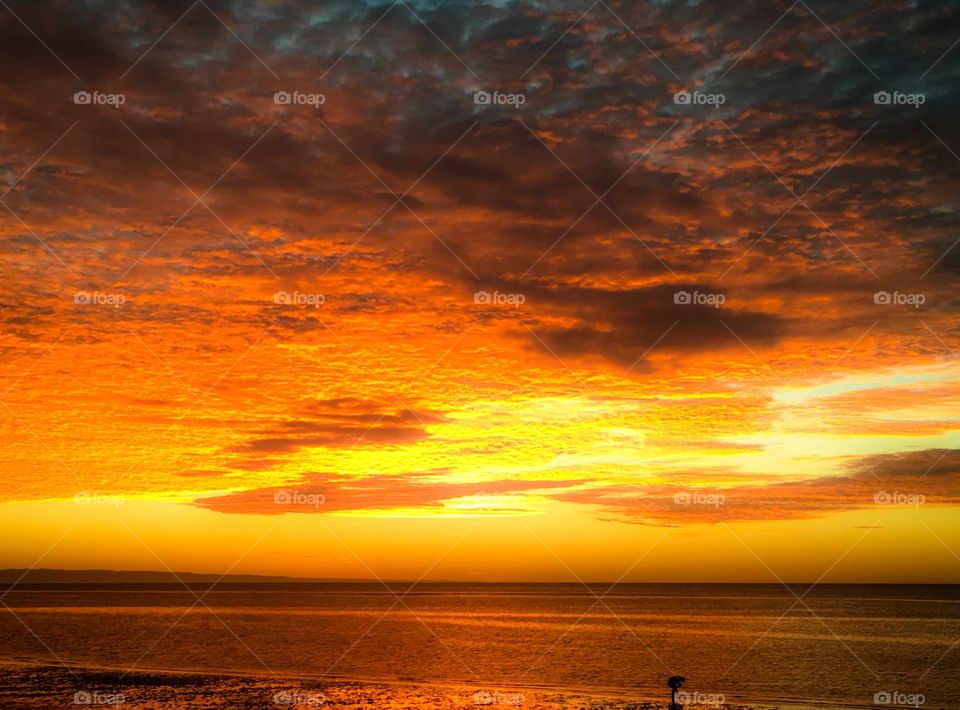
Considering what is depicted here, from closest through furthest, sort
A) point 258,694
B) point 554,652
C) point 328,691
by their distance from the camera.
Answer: point 258,694 → point 328,691 → point 554,652

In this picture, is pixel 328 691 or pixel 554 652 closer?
pixel 328 691

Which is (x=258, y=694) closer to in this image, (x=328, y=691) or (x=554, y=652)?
(x=328, y=691)

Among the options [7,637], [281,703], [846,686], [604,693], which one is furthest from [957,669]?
[7,637]

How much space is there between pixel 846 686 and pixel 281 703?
Result: 1156 inches

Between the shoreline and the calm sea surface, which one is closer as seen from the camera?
the shoreline

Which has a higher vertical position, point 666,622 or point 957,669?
point 666,622

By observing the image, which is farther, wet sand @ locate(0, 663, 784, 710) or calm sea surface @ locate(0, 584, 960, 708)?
calm sea surface @ locate(0, 584, 960, 708)

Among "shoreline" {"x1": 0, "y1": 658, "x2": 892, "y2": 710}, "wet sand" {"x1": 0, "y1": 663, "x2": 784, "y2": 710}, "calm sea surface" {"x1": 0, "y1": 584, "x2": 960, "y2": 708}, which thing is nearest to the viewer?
"wet sand" {"x1": 0, "y1": 663, "x2": 784, "y2": 710}

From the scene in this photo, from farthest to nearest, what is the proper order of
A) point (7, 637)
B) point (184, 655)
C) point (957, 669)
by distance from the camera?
point (7, 637) → point (184, 655) → point (957, 669)

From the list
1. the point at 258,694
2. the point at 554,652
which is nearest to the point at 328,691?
the point at 258,694

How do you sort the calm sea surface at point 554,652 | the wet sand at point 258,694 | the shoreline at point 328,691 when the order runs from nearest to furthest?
the wet sand at point 258,694, the shoreline at point 328,691, the calm sea surface at point 554,652

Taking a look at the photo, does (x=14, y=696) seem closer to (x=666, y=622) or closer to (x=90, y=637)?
(x=90, y=637)

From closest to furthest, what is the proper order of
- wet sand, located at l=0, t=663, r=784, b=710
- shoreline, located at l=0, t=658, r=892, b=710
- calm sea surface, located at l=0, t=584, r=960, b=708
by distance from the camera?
wet sand, located at l=0, t=663, r=784, b=710 < shoreline, located at l=0, t=658, r=892, b=710 < calm sea surface, located at l=0, t=584, r=960, b=708

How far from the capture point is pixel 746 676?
45812mm
